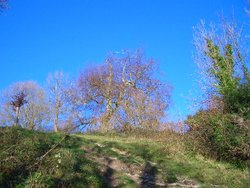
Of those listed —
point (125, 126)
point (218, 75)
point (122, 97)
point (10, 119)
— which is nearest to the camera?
point (218, 75)

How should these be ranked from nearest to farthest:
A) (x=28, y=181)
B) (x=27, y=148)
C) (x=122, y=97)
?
(x=28, y=181)
(x=27, y=148)
(x=122, y=97)

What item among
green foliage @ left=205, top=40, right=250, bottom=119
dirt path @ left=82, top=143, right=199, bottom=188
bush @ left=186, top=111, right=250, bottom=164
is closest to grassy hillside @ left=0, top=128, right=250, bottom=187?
dirt path @ left=82, top=143, right=199, bottom=188

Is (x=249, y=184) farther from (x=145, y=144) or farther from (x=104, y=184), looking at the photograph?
(x=145, y=144)

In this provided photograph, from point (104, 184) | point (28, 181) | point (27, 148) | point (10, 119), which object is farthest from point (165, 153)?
point (10, 119)

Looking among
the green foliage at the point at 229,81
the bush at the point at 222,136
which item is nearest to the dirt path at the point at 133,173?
the bush at the point at 222,136

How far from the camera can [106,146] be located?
49.3ft

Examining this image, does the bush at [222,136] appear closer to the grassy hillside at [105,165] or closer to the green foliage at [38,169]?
the grassy hillside at [105,165]

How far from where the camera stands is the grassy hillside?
8.28m

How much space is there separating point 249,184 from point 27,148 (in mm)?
6686

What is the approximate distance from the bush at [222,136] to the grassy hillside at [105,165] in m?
0.56

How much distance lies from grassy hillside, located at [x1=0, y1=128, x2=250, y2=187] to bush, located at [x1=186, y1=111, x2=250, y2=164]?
56 centimetres

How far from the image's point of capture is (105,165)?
1140 cm

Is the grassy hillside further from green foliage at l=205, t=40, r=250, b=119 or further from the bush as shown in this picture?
green foliage at l=205, t=40, r=250, b=119

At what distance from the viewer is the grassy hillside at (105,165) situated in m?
8.28
